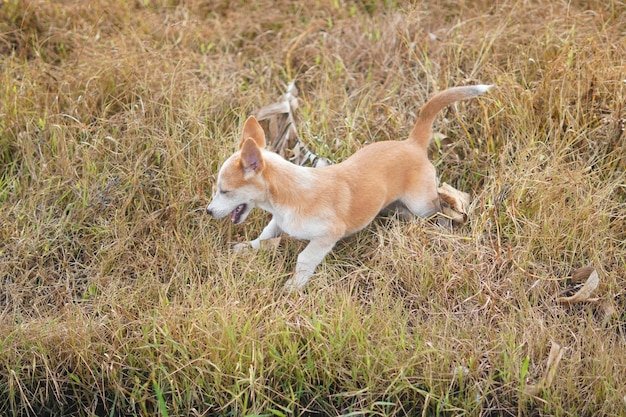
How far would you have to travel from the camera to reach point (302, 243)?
464 cm

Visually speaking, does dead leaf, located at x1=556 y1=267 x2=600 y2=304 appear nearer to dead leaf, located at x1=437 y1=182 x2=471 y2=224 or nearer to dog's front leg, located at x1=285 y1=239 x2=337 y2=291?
dead leaf, located at x1=437 y1=182 x2=471 y2=224

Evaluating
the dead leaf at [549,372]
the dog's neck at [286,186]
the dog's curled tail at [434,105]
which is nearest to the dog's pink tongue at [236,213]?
the dog's neck at [286,186]

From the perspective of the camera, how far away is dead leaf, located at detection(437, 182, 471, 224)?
4637 millimetres

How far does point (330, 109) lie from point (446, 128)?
84 cm

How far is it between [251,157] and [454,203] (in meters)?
1.37

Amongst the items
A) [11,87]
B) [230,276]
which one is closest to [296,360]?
[230,276]

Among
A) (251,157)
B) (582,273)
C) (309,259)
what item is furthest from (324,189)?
(582,273)

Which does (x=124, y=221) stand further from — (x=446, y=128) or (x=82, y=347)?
(x=446, y=128)

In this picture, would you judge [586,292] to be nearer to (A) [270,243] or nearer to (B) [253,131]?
(A) [270,243]

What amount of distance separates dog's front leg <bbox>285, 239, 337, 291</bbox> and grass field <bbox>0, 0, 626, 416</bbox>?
95mm

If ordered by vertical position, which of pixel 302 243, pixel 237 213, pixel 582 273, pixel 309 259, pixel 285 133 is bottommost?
pixel 582 273

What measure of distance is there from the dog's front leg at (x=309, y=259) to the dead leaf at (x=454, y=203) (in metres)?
0.81

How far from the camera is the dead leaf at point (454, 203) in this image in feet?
15.2

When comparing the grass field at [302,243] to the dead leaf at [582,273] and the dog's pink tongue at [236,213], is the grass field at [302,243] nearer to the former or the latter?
the dead leaf at [582,273]
